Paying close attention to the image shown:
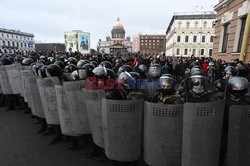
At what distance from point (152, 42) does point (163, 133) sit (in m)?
118

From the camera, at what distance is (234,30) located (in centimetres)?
1020

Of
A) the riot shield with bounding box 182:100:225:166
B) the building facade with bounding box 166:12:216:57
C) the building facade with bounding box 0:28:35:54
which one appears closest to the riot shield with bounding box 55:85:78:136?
the riot shield with bounding box 182:100:225:166

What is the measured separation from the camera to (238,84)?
8.71ft

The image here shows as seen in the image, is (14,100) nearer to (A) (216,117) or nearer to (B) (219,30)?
(A) (216,117)

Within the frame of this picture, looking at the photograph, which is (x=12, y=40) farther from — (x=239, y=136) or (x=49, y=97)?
(x=239, y=136)

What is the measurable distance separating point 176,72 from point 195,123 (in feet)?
27.0

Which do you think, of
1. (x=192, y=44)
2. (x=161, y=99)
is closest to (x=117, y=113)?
(x=161, y=99)

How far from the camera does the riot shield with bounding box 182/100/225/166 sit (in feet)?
6.10

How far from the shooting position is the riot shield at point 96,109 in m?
2.73

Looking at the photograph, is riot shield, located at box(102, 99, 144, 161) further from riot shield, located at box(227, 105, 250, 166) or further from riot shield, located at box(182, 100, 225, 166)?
riot shield, located at box(227, 105, 250, 166)

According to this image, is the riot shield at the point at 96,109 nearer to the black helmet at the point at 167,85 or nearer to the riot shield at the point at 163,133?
the riot shield at the point at 163,133

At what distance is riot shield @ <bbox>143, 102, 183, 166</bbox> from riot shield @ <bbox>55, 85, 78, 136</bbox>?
6.24 ft

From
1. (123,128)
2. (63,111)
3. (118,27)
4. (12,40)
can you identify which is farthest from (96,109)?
(118,27)

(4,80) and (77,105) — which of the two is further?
(4,80)
